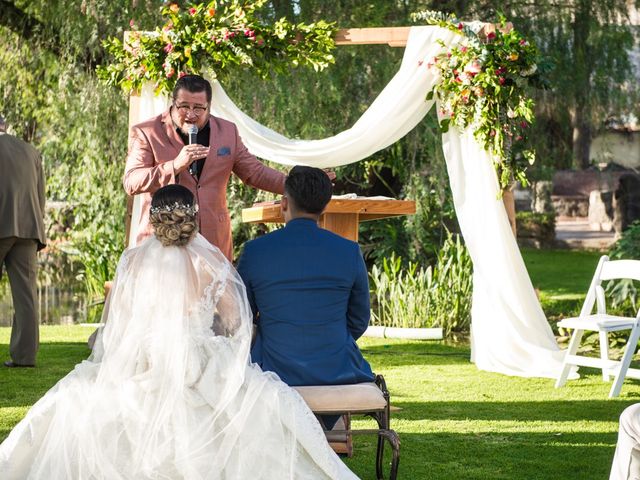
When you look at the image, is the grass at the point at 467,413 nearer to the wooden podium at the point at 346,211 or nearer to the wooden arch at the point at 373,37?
the wooden podium at the point at 346,211

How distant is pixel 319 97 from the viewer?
31.7 ft

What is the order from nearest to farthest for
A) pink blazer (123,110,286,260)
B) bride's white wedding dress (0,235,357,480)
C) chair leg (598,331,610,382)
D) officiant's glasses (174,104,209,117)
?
bride's white wedding dress (0,235,357,480), officiant's glasses (174,104,209,117), pink blazer (123,110,286,260), chair leg (598,331,610,382)

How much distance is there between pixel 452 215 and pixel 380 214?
451cm

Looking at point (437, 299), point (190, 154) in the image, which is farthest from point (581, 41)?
point (190, 154)

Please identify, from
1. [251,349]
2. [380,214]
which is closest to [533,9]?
[380,214]

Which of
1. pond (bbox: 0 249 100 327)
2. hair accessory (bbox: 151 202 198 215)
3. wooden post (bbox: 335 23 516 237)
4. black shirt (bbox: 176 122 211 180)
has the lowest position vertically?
pond (bbox: 0 249 100 327)

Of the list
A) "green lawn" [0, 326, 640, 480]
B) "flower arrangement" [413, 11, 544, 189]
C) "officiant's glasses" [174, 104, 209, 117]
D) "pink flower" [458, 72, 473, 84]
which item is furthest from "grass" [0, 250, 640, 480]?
"pink flower" [458, 72, 473, 84]

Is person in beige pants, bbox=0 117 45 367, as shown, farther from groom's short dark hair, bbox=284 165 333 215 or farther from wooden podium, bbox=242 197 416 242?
groom's short dark hair, bbox=284 165 333 215

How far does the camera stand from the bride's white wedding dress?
3.68 meters

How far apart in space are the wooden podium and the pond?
15.8 ft

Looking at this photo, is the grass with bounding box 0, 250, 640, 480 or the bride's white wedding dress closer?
the bride's white wedding dress

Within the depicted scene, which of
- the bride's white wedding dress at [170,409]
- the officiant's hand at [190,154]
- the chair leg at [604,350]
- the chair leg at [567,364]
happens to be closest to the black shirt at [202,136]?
the officiant's hand at [190,154]

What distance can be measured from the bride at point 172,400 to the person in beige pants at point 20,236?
136 inches

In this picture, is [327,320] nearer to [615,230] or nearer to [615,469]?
[615,469]
